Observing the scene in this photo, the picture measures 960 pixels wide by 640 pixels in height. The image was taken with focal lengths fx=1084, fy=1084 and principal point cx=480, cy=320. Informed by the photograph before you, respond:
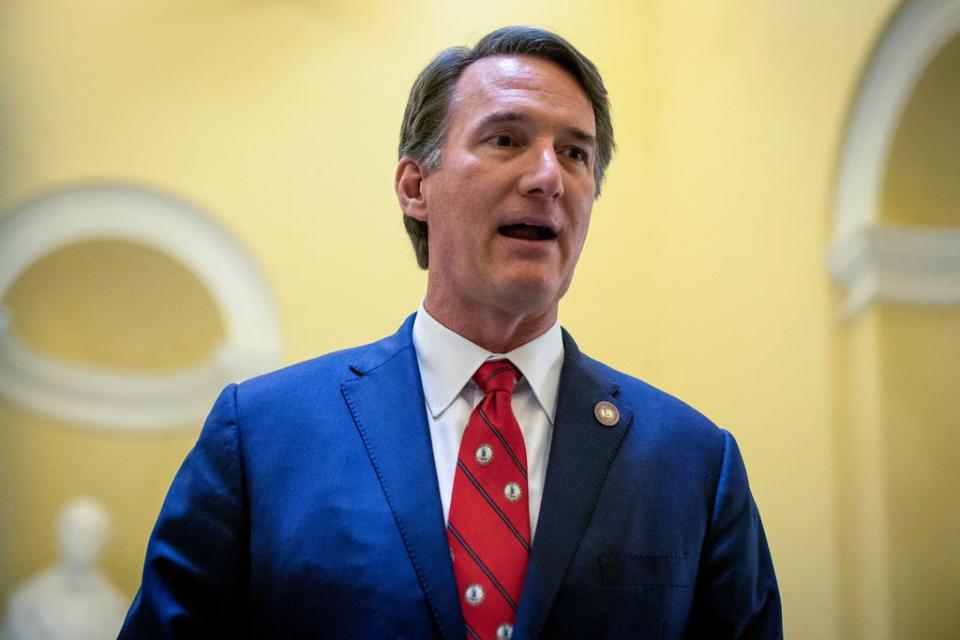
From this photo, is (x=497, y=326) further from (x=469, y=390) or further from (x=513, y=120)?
(x=513, y=120)

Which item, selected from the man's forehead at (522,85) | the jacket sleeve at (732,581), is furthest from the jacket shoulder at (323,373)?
the jacket sleeve at (732,581)

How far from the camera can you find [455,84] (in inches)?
78.9

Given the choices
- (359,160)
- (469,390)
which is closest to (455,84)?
(469,390)

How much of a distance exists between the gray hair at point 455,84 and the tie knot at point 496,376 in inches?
15.2

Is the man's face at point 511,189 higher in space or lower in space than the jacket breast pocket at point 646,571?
higher

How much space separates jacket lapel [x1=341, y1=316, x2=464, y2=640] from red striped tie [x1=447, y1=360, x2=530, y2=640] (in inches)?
1.3

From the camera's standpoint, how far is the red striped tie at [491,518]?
5.06 ft

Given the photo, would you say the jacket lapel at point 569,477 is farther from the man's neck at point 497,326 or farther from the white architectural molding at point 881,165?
the white architectural molding at point 881,165

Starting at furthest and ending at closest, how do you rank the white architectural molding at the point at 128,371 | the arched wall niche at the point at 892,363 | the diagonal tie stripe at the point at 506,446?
the white architectural molding at the point at 128,371 → the arched wall niche at the point at 892,363 → the diagonal tie stripe at the point at 506,446

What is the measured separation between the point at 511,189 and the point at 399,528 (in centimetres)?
59

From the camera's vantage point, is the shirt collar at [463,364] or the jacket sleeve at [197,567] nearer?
the jacket sleeve at [197,567]

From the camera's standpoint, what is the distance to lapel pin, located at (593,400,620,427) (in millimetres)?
1770

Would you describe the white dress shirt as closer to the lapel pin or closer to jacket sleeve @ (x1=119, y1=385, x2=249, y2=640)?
the lapel pin

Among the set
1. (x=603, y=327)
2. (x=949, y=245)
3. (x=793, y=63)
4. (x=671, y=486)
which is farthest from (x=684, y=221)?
(x=671, y=486)
